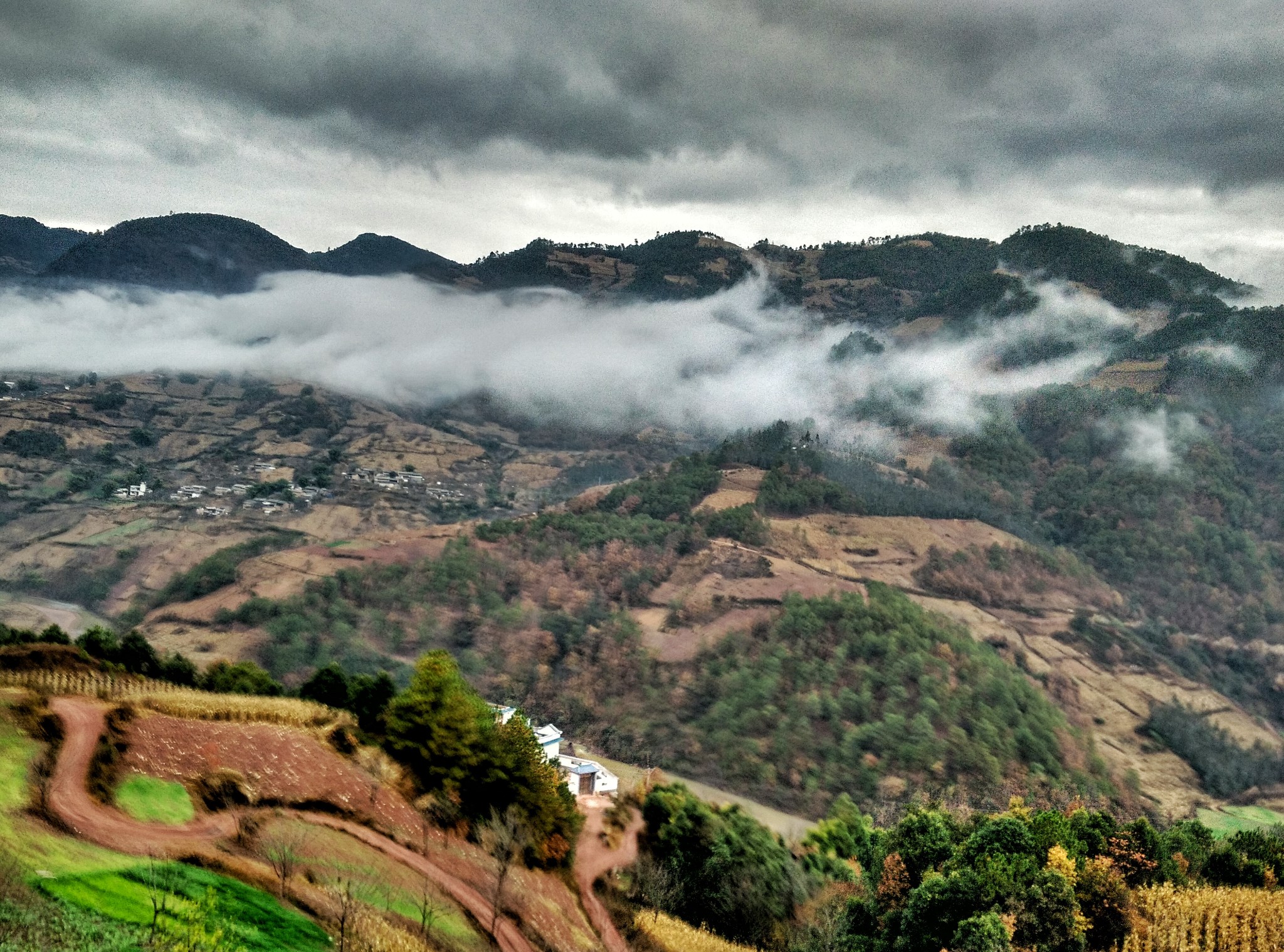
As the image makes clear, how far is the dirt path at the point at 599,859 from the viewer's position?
99.6ft

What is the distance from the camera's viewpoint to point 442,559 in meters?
88.3

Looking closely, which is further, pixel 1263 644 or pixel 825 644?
pixel 1263 644

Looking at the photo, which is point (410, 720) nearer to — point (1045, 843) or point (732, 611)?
point (1045, 843)

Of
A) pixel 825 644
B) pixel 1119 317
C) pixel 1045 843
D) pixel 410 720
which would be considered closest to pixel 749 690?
pixel 825 644

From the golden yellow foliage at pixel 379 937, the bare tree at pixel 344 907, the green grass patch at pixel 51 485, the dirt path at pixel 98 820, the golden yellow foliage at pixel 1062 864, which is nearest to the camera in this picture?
the bare tree at pixel 344 907

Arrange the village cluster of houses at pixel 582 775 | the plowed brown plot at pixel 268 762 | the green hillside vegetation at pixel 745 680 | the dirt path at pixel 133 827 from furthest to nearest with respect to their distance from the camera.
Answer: the green hillside vegetation at pixel 745 680, the village cluster of houses at pixel 582 775, the plowed brown plot at pixel 268 762, the dirt path at pixel 133 827

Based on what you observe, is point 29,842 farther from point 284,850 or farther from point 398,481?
point 398,481

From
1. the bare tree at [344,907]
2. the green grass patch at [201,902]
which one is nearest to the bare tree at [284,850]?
the green grass patch at [201,902]

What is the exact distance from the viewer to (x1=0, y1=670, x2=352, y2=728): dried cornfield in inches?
1094

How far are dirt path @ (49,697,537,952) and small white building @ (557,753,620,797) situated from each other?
25453mm

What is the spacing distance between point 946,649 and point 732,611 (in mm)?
19177

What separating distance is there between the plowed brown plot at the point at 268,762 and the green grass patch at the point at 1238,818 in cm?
6055

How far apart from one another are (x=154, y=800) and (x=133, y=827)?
1699 mm

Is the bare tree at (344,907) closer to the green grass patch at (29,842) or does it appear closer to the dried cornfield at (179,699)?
the green grass patch at (29,842)
